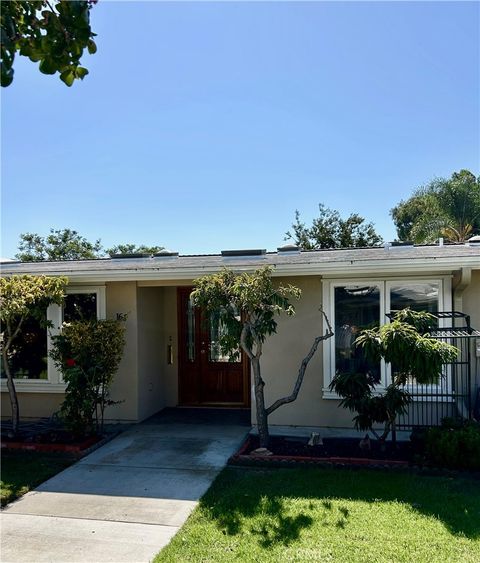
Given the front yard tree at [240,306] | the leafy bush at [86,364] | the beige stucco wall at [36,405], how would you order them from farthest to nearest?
the beige stucco wall at [36,405], the leafy bush at [86,364], the front yard tree at [240,306]

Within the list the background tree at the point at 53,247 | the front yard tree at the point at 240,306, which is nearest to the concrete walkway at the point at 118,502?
the front yard tree at the point at 240,306

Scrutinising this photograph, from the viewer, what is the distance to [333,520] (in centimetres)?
414

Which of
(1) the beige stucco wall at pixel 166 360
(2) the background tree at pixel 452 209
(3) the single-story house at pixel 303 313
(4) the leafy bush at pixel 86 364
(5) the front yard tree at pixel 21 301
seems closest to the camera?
(5) the front yard tree at pixel 21 301

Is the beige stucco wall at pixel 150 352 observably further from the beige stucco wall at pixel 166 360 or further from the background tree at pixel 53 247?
the background tree at pixel 53 247

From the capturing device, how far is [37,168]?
13750 mm

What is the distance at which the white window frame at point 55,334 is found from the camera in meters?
8.10

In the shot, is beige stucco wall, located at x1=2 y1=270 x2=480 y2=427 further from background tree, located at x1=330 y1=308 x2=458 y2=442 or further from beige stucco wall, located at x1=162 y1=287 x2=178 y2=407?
background tree, located at x1=330 y1=308 x2=458 y2=442

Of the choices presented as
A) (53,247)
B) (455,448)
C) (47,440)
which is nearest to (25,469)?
(47,440)

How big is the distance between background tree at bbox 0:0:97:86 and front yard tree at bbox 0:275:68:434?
505cm

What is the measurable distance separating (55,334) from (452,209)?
23360mm

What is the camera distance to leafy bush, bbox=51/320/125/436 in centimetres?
668

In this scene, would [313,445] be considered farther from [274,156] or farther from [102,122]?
[274,156]

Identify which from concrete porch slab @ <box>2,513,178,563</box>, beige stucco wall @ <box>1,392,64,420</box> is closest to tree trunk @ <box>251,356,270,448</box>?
concrete porch slab @ <box>2,513,178,563</box>

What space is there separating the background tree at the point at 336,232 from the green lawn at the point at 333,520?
30.1 metres
